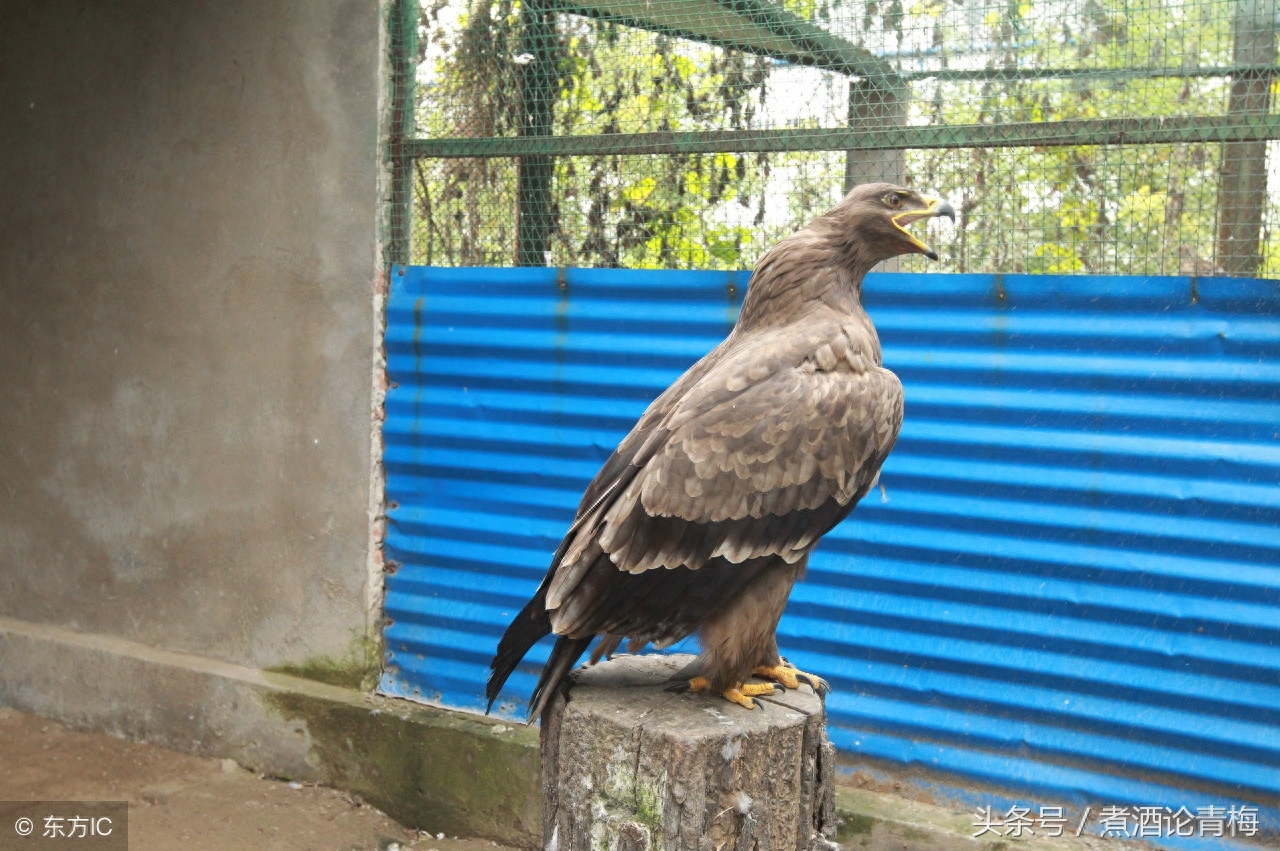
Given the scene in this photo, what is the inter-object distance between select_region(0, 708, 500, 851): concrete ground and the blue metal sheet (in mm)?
802

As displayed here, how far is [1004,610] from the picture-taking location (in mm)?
3801

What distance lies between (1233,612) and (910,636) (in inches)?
38.3

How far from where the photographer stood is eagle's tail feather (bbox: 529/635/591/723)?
265 centimetres

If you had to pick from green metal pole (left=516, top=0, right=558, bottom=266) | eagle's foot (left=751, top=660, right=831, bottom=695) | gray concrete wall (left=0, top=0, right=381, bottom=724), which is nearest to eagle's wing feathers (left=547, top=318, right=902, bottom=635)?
eagle's foot (left=751, top=660, right=831, bottom=695)

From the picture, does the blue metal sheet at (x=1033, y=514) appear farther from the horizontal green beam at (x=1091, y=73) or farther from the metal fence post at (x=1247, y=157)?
the horizontal green beam at (x=1091, y=73)

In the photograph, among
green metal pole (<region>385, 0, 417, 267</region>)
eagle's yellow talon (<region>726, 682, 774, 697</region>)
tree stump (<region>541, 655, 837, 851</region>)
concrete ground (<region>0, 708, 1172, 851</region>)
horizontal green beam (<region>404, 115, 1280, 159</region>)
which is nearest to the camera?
tree stump (<region>541, 655, 837, 851</region>)

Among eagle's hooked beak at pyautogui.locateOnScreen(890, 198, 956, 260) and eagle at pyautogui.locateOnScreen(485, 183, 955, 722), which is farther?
eagle's hooked beak at pyautogui.locateOnScreen(890, 198, 956, 260)

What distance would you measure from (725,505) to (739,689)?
447mm

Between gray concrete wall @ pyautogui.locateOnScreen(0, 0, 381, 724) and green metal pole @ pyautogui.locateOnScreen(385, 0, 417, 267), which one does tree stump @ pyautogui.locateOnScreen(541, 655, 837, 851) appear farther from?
green metal pole @ pyautogui.locateOnScreen(385, 0, 417, 267)

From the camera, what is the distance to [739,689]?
9.02ft

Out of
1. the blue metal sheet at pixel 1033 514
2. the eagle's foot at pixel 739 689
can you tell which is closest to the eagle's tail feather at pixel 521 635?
the eagle's foot at pixel 739 689

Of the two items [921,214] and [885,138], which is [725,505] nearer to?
[921,214]

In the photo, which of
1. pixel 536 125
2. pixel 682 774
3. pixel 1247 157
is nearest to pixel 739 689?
pixel 682 774

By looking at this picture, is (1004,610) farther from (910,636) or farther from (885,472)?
(885,472)
